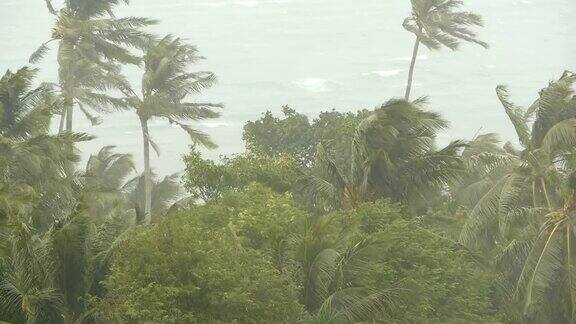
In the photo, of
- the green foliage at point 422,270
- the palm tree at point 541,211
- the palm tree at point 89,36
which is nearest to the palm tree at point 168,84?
the palm tree at point 89,36

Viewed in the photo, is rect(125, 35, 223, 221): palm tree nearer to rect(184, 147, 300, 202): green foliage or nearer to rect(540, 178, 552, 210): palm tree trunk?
rect(184, 147, 300, 202): green foliage

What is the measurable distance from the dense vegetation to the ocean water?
1759 inches

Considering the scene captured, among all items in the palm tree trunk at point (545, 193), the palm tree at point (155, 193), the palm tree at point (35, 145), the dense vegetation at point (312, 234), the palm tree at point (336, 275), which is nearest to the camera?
the dense vegetation at point (312, 234)

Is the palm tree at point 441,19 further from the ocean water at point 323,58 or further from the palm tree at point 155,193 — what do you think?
the ocean water at point 323,58

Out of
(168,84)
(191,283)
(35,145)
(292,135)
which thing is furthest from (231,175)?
(292,135)

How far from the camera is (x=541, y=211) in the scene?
1753 cm

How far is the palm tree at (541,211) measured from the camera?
1661cm

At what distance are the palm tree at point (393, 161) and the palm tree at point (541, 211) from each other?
1408 millimetres

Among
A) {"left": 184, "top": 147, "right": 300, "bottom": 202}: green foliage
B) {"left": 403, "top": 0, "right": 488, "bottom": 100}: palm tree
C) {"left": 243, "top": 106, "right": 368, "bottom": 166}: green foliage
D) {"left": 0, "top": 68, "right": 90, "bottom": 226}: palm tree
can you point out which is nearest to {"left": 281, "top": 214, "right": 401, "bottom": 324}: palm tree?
{"left": 184, "top": 147, "right": 300, "bottom": 202}: green foliage

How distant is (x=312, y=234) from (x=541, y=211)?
588cm

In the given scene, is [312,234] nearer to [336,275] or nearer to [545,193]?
[336,275]

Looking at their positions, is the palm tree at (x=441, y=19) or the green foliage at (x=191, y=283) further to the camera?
the palm tree at (x=441, y=19)

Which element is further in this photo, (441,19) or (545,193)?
(441,19)

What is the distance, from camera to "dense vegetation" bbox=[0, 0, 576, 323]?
1267 cm
